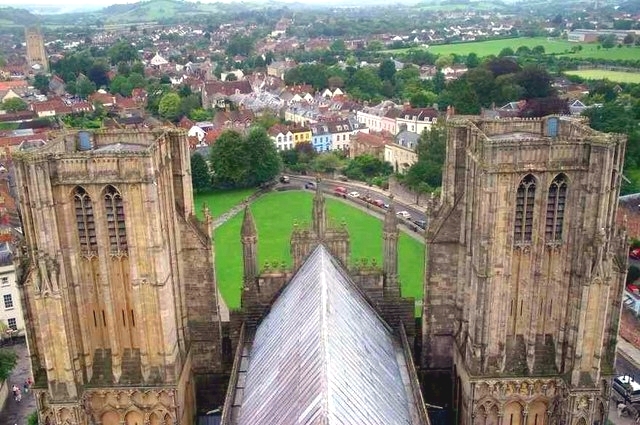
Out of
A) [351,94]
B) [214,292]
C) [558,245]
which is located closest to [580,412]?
[558,245]

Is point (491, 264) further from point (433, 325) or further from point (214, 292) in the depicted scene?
point (214, 292)

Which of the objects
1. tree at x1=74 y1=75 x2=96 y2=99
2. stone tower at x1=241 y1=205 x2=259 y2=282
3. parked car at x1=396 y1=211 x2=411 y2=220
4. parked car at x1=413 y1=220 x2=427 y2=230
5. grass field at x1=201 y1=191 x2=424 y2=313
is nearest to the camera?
stone tower at x1=241 y1=205 x2=259 y2=282

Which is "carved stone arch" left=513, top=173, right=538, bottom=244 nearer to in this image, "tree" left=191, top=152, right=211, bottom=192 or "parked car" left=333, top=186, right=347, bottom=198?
"parked car" left=333, top=186, right=347, bottom=198

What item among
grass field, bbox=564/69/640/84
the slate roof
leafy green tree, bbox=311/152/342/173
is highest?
the slate roof

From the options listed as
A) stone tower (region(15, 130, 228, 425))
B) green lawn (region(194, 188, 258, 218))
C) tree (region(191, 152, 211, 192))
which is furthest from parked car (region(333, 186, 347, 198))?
stone tower (region(15, 130, 228, 425))

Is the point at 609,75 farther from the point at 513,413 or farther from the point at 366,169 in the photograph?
the point at 513,413

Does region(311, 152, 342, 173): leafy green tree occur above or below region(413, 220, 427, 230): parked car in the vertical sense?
above

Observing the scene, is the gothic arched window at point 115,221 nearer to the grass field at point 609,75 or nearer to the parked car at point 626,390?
the parked car at point 626,390
